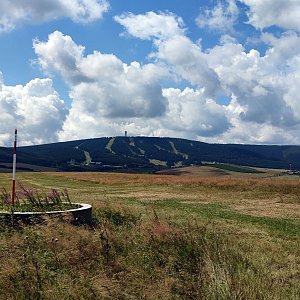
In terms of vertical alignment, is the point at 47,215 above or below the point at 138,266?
above

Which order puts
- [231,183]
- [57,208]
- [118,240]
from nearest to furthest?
[118,240] → [57,208] → [231,183]

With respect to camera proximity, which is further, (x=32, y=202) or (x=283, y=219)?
(x=283, y=219)

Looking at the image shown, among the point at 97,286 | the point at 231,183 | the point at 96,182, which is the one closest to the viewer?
the point at 97,286

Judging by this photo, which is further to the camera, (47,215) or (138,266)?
(47,215)

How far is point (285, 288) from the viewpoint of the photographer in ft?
27.0

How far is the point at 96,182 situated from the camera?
209 feet

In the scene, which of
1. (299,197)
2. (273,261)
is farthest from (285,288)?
(299,197)

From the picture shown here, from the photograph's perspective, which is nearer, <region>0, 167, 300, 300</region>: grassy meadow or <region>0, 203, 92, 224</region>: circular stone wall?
<region>0, 167, 300, 300</region>: grassy meadow

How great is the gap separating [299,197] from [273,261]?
27.2 m

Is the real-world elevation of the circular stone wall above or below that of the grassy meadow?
above

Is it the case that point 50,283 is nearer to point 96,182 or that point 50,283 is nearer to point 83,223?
point 83,223

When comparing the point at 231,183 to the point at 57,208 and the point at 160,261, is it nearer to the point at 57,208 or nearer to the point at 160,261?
the point at 57,208

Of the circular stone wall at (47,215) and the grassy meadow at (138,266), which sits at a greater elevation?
the circular stone wall at (47,215)

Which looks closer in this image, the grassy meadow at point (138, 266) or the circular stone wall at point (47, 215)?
the grassy meadow at point (138, 266)
